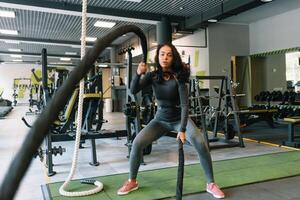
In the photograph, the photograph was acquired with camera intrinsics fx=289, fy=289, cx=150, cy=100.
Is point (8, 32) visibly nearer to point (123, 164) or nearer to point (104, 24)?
point (104, 24)

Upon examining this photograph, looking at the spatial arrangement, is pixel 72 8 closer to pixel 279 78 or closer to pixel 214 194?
pixel 214 194

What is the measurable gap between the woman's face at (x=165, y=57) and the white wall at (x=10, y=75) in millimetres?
21435

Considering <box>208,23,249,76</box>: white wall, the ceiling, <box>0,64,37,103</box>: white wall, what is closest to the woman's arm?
the ceiling

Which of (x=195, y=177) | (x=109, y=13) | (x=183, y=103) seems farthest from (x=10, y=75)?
(x=183, y=103)

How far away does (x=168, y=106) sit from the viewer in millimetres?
2811

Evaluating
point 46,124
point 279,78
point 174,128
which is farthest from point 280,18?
point 46,124

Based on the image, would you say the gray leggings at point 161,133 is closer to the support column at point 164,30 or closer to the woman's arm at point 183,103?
the woman's arm at point 183,103

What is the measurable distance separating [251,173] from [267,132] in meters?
3.56

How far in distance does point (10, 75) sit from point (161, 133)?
73.6 feet

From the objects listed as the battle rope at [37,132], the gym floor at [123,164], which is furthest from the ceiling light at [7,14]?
the battle rope at [37,132]

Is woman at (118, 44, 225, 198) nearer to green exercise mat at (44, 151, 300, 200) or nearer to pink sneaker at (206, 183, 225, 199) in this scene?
pink sneaker at (206, 183, 225, 199)

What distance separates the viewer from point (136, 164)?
286 centimetres

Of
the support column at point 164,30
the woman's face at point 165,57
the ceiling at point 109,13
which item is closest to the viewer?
the woman's face at point 165,57

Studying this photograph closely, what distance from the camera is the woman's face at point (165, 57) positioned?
267cm
